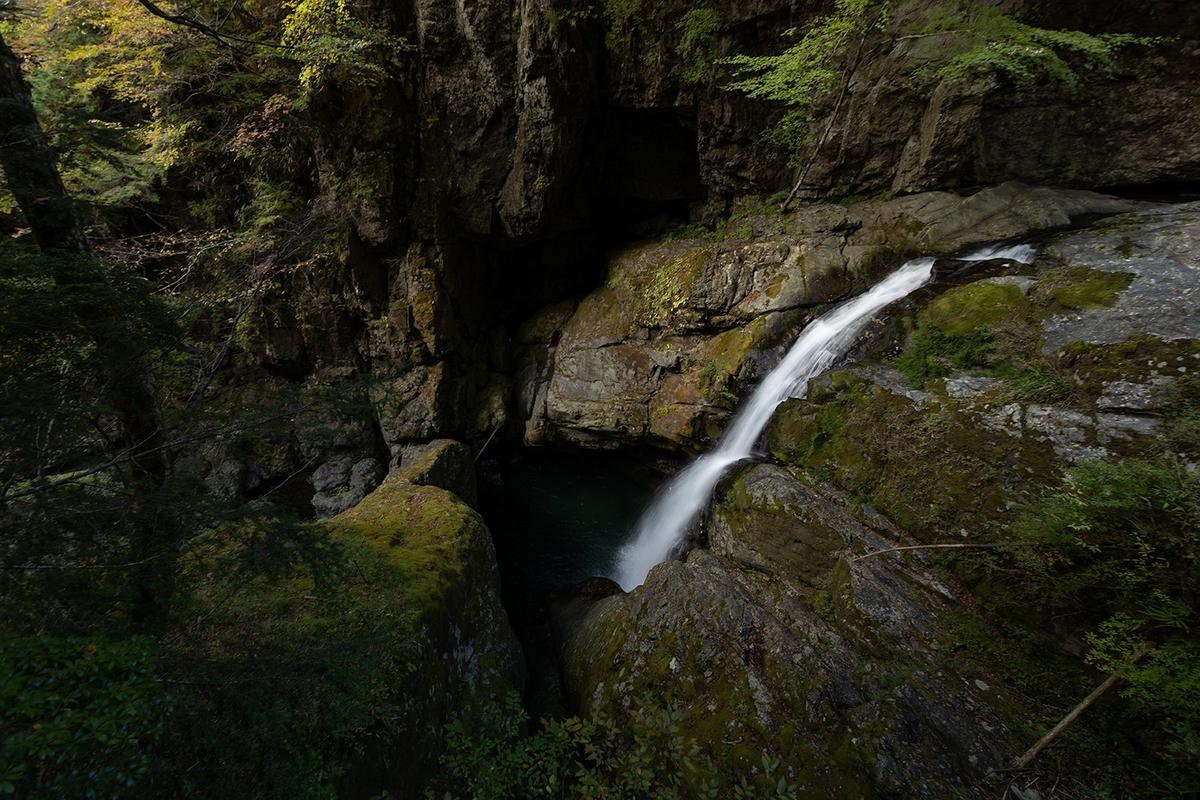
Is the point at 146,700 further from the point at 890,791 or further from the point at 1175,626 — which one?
the point at 1175,626

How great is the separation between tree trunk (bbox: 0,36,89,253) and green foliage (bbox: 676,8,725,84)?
10436mm

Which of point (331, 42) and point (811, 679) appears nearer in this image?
point (811, 679)

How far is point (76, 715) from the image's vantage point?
1.58 metres

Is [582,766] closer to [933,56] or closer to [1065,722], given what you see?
[1065,722]

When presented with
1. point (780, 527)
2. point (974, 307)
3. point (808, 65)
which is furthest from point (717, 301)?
point (780, 527)

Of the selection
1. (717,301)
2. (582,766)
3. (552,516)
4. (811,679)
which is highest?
(717,301)

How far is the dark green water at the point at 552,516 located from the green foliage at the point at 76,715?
6.97 m

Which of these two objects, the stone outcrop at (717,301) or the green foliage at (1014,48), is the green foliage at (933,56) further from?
the stone outcrop at (717,301)

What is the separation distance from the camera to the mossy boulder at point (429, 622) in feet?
11.9

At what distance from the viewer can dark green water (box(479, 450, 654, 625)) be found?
31.7ft

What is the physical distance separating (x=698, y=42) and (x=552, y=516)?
39.0ft

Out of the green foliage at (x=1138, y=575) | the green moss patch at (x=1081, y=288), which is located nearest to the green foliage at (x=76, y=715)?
the green foliage at (x=1138, y=575)

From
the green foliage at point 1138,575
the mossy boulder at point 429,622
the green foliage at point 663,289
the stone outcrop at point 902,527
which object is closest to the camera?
the green foliage at point 1138,575

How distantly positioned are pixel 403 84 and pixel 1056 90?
12.9m
